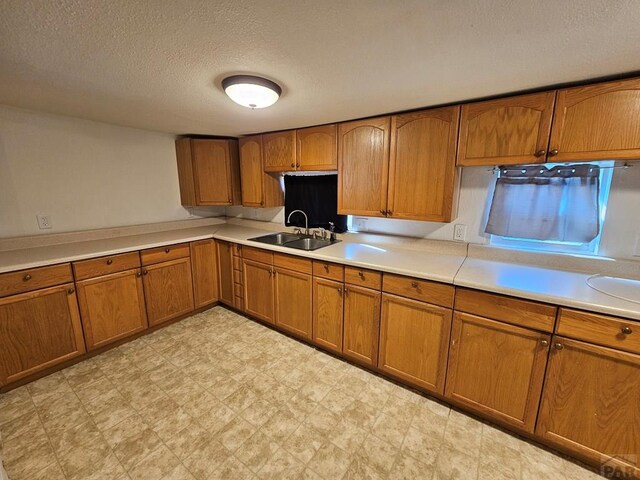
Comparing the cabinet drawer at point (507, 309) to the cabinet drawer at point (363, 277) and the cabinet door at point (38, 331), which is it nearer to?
the cabinet drawer at point (363, 277)

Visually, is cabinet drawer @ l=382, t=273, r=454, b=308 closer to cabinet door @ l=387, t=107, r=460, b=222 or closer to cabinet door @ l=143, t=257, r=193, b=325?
cabinet door @ l=387, t=107, r=460, b=222

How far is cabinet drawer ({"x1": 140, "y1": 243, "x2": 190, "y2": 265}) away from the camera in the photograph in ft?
8.05

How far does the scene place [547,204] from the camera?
5.66 feet

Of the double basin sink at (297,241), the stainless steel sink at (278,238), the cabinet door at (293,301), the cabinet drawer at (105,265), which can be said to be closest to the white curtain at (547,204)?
the double basin sink at (297,241)

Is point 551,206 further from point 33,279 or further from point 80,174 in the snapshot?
point 80,174

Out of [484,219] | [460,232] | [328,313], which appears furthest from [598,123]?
[328,313]

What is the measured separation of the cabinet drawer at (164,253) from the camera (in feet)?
8.05

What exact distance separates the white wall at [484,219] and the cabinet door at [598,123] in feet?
1.08

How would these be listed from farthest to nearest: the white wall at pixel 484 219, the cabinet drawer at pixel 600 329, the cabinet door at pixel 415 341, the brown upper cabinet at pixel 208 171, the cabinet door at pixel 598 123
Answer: the brown upper cabinet at pixel 208 171
the cabinet door at pixel 415 341
the white wall at pixel 484 219
the cabinet door at pixel 598 123
the cabinet drawer at pixel 600 329

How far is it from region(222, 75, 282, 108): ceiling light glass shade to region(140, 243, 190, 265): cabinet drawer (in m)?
1.71

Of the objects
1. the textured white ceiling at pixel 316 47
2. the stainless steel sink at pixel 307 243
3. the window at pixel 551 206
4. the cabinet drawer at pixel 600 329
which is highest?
the textured white ceiling at pixel 316 47

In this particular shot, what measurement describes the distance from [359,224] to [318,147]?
0.81 metres

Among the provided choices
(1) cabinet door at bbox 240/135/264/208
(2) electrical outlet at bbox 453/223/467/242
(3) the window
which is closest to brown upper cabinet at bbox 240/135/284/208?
(1) cabinet door at bbox 240/135/264/208

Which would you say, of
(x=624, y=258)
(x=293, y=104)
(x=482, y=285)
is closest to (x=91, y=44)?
(x=293, y=104)
